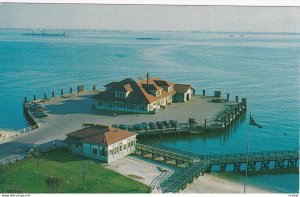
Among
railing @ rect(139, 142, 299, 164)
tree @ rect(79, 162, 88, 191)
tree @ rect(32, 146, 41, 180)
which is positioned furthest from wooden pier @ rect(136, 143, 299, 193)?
tree @ rect(32, 146, 41, 180)

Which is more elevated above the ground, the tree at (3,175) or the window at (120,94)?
the window at (120,94)

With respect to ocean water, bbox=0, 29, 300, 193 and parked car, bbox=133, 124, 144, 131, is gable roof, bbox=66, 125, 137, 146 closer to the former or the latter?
parked car, bbox=133, 124, 144, 131

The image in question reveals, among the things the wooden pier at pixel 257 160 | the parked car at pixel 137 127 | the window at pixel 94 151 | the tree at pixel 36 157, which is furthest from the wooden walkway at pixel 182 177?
the parked car at pixel 137 127

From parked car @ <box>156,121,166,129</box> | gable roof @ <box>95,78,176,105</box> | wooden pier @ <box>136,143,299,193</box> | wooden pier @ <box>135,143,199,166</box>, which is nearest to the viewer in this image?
wooden pier @ <box>136,143,299,193</box>

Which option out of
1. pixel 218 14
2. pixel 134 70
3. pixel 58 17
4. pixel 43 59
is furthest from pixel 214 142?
pixel 43 59

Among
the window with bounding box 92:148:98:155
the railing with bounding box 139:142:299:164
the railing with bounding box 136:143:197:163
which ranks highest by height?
the window with bounding box 92:148:98:155

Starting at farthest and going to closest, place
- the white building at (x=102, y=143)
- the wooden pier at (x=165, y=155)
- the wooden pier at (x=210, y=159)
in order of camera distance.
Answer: the wooden pier at (x=165, y=155)
the white building at (x=102, y=143)
the wooden pier at (x=210, y=159)

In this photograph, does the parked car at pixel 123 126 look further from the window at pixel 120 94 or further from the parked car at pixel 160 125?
the window at pixel 120 94
